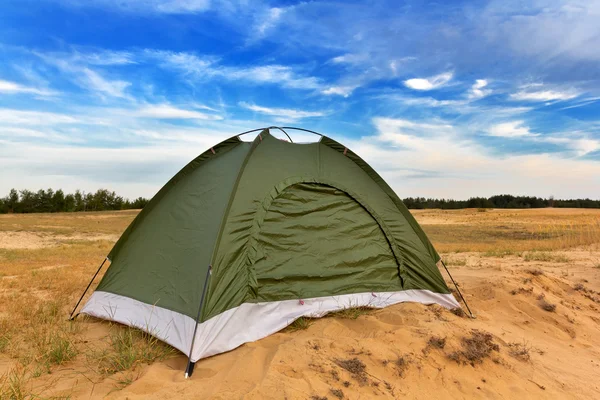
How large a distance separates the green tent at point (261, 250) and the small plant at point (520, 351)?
4.09ft

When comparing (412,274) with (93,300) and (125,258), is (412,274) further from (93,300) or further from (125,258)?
(93,300)

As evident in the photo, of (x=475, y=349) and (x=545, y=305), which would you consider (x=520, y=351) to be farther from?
(x=545, y=305)

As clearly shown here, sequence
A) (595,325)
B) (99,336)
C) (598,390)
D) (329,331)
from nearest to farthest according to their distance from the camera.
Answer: (598,390) < (329,331) < (99,336) < (595,325)

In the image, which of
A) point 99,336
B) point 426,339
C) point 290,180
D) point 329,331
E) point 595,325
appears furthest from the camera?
point 595,325

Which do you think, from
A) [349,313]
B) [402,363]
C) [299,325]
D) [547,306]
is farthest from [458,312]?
[299,325]

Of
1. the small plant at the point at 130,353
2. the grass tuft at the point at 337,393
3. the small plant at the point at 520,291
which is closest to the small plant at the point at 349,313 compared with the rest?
the grass tuft at the point at 337,393

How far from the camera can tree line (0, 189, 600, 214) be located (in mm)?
60250

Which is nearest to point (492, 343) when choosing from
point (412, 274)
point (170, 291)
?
point (412, 274)

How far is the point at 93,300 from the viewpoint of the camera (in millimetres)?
5668

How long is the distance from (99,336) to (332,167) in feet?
13.5

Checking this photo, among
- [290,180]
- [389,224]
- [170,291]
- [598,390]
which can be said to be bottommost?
[598,390]

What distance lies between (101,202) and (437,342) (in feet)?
239

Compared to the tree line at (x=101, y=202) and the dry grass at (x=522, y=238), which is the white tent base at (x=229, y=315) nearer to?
the dry grass at (x=522, y=238)

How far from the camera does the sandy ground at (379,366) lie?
340 centimetres
